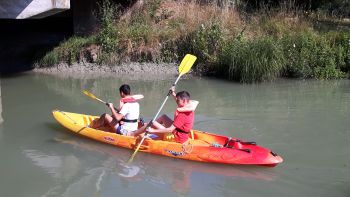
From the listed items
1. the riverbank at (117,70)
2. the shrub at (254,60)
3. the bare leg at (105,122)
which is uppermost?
the shrub at (254,60)

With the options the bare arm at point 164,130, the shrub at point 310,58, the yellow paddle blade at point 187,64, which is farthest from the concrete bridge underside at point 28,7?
the shrub at point 310,58

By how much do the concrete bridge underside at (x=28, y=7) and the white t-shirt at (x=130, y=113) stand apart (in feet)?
13.4

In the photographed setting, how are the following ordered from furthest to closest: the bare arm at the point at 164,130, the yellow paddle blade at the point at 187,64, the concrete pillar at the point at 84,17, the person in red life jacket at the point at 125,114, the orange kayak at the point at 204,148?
1. the concrete pillar at the point at 84,17
2. the yellow paddle blade at the point at 187,64
3. the person in red life jacket at the point at 125,114
4. the bare arm at the point at 164,130
5. the orange kayak at the point at 204,148

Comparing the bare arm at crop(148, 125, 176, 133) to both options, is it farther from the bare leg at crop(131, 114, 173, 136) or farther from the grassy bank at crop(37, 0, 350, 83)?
the grassy bank at crop(37, 0, 350, 83)

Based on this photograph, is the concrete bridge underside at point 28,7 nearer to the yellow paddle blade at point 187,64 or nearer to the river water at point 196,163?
the river water at point 196,163

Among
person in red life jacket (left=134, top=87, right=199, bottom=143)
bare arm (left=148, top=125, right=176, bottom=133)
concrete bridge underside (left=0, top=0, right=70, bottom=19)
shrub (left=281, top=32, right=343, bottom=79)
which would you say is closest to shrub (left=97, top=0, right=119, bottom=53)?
concrete bridge underside (left=0, top=0, right=70, bottom=19)

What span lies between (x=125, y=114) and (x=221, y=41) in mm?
6881

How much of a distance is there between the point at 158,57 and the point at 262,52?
342 cm

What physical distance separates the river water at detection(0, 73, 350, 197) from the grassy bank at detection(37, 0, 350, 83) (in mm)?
702

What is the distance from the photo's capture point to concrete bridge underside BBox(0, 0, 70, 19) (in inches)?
439

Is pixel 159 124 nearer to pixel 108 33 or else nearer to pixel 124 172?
pixel 124 172

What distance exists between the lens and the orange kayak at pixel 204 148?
7477 mm

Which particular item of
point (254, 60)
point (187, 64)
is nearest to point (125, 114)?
point (187, 64)

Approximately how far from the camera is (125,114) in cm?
866
